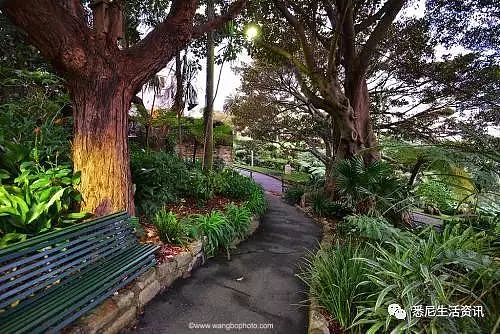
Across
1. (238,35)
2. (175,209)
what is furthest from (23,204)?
(238,35)

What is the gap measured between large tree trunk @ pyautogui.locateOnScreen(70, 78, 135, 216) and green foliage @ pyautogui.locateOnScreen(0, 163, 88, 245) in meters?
0.16

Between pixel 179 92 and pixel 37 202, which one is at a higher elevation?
pixel 179 92

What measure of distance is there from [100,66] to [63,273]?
2.41 meters

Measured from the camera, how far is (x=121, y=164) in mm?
3717

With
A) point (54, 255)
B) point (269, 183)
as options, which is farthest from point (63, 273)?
point (269, 183)

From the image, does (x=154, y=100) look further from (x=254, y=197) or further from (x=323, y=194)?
(x=323, y=194)

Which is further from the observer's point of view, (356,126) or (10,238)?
(356,126)

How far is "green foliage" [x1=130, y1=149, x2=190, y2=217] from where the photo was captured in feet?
15.8

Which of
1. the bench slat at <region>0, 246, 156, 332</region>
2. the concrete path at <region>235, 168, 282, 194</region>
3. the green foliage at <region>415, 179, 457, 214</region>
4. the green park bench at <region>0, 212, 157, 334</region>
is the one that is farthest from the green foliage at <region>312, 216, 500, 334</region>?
the concrete path at <region>235, 168, 282, 194</region>

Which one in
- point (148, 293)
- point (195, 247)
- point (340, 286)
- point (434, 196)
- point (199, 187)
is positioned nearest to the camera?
point (340, 286)

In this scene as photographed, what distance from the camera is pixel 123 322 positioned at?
2.62 metres

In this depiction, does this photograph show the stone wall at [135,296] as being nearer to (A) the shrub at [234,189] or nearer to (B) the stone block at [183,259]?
(B) the stone block at [183,259]

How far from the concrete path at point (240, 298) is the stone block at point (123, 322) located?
0.10 meters

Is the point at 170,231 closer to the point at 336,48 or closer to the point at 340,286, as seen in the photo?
the point at 340,286
